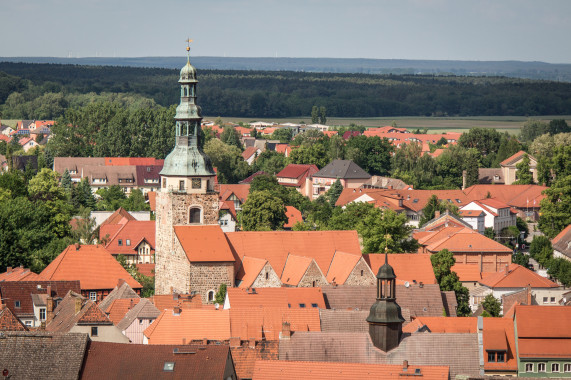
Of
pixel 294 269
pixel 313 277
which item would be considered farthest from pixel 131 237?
pixel 313 277

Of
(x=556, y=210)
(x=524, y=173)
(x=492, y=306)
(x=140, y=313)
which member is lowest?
(x=524, y=173)

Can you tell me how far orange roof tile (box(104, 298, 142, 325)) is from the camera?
74.2m

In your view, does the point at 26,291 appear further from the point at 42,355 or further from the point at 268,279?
the point at 42,355

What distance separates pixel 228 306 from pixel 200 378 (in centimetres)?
2111

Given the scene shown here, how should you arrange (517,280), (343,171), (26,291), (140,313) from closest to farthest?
1. (140,313)
2. (26,291)
3. (517,280)
4. (343,171)

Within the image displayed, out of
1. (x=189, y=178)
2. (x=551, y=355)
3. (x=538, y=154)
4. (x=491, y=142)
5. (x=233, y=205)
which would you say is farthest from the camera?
(x=491, y=142)

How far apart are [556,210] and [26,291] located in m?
61.4

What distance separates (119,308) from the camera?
75312 mm

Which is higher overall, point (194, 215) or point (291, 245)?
point (194, 215)

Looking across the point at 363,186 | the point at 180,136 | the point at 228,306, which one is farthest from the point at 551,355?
the point at 363,186

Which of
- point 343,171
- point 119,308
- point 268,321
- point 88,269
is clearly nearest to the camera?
point 268,321

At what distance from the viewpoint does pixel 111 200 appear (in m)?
145

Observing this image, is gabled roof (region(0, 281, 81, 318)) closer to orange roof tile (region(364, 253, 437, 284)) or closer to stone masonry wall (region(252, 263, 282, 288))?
stone masonry wall (region(252, 263, 282, 288))

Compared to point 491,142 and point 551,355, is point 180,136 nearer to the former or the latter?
point 551,355
